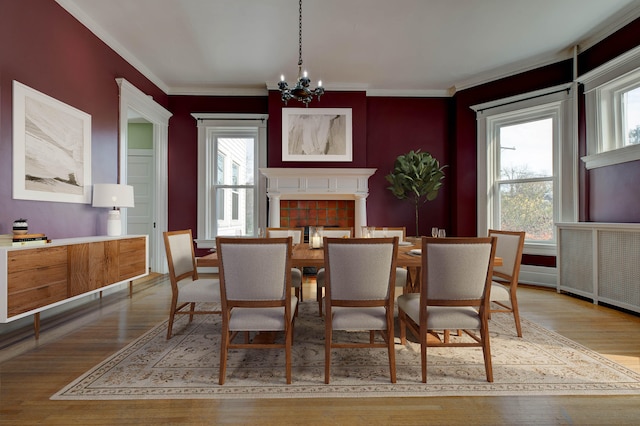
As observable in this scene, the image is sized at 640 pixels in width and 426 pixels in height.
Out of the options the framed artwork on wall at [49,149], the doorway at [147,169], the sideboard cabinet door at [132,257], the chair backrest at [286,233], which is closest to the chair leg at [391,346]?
the chair backrest at [286,233]

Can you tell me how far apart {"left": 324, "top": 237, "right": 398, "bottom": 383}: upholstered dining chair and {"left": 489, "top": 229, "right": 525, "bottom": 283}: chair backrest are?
1.17 m

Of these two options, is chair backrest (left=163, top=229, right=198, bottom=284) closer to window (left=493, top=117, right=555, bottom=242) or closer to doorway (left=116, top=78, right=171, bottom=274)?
doorway (left=116, top=78, right=171, bottom=274)

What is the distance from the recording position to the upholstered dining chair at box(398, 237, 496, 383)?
1.75m

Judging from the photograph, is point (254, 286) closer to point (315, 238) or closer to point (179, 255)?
point (315, 238)

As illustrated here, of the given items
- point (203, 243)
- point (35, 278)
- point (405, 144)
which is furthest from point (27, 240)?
point (405, 144)

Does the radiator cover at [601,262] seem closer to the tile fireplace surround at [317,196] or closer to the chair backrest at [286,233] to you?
the tile fireplace surround at [317,196]

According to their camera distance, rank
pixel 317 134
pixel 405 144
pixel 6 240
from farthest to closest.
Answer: pixel 405 144 → pixel 317 134 → pixel 6 240

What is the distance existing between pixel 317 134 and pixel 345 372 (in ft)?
12.5

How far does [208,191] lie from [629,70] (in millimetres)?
5656

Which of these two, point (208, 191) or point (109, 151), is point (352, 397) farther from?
point (208, 191)

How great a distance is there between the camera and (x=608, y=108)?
3648 millimetres

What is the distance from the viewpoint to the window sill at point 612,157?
320 cm

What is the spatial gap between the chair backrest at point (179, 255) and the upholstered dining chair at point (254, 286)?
0.90 m

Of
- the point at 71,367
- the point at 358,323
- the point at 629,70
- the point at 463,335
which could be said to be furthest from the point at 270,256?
the point at 629,70
